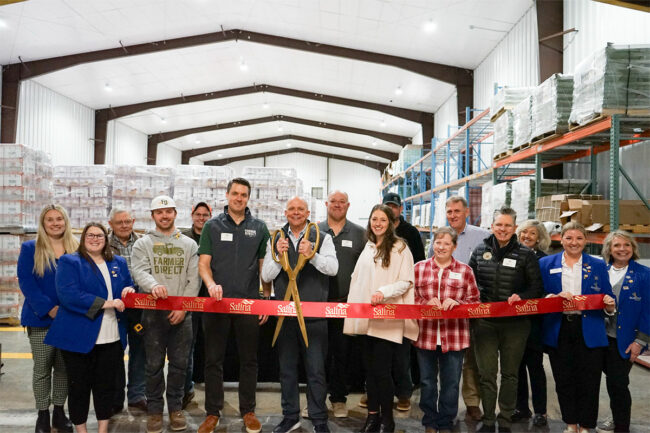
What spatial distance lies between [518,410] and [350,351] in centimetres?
167

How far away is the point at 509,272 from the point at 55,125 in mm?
17754

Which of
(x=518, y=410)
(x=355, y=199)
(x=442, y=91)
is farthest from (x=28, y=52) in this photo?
(x=355, y=199)

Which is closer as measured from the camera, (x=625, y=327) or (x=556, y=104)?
(x=625, y=327)

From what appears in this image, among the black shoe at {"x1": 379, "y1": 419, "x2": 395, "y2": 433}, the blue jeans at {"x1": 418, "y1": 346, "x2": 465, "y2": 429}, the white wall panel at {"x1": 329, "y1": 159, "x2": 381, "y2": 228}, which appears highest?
the white wall panel at {"x1": 329, "y1": 159, "x2": 381, "y2": 228}

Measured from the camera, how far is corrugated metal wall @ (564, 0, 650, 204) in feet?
24.1

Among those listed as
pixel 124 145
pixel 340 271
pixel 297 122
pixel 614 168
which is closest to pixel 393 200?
pixel 340 271

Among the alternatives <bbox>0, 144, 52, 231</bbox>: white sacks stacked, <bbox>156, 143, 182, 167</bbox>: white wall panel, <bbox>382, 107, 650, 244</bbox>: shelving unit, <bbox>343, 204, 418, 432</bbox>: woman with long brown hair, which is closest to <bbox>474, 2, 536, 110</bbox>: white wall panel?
<bbox>382, 107, 650, 244</bbox>: shelving unit

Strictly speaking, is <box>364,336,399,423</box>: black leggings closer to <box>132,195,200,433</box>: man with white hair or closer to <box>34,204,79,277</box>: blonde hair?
<box>132,195,200,433</box>: man with white hair

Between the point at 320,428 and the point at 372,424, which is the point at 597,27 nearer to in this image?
the point at 372,424

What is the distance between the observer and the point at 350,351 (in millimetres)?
4883

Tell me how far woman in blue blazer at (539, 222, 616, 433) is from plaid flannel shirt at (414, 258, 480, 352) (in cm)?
72

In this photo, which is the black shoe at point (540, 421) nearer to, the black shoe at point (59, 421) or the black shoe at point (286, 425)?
the black shoe at point (286, 425)

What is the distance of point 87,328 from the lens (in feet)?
11.7

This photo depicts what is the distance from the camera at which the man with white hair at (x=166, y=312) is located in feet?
13.1
